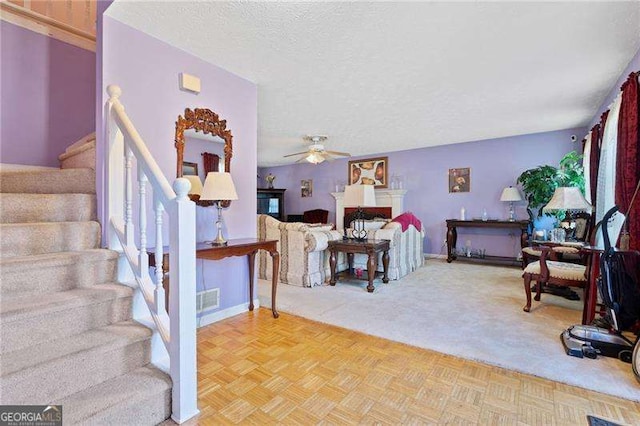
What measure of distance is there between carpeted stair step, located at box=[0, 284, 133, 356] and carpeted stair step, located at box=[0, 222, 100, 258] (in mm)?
321

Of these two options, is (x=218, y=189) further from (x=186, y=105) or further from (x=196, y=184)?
(x=186, y=105)

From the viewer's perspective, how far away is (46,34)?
2623 millimetres

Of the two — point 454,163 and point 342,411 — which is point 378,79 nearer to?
point 342,411

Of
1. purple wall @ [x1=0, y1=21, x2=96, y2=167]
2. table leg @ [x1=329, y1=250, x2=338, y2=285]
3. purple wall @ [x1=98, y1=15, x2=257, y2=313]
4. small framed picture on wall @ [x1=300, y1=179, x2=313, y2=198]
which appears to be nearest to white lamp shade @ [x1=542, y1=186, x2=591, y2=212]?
table leg @ [x1=329, y1=250, x2=338, y2=285]

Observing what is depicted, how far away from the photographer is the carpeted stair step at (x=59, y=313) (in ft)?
4.12

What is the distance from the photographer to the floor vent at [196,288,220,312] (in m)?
2.63

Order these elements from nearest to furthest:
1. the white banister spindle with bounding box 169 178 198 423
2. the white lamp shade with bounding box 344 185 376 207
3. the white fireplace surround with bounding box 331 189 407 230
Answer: the white banister spindle with bounding box 169 178 198 423 → the white lamp shade with bounding box 344 185 376 207 → the white fireplace surround with bounding box 331 189 407 230

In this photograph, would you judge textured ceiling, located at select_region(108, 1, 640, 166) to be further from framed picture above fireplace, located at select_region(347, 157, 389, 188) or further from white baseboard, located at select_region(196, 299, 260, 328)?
framed picture above fireplace, located at select_region(347, 157, 389, 188)

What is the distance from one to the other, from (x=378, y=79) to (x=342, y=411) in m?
2.97

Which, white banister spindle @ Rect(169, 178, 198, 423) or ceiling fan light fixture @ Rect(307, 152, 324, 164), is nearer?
white banister spindle @ Rect(169, 178, 198, 423)

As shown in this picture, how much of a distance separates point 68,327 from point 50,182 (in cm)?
129

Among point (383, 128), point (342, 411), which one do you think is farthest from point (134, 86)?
point (383, 128)

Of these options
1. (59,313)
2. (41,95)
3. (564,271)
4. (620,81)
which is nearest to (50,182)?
(41,95)

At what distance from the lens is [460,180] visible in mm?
6148
